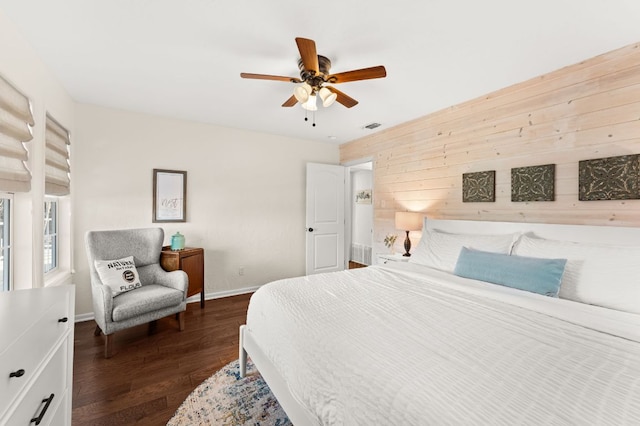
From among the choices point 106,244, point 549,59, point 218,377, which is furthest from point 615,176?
point 106,244

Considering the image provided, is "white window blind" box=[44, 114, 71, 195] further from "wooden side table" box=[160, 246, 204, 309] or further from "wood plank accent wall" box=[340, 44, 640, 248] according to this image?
"wood plank accent wall" box=[340, 44, 640, 248]

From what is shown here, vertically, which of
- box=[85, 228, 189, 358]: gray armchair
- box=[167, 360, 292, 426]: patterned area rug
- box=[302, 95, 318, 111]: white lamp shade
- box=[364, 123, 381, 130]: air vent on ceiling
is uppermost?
box=[364, 123, 381, 130]: air vent on ceiling

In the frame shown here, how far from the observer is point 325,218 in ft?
15.4

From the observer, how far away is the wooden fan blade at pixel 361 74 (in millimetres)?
1842

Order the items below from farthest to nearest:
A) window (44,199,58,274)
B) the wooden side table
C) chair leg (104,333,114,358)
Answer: the wooden side table < window (44,199,58,274) < chair leg (104,333,114,358)

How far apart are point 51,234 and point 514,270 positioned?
4130 mm

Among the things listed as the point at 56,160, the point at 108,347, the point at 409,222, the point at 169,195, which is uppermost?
the point at 56,160

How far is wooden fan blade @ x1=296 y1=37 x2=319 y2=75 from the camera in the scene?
5.28 ft

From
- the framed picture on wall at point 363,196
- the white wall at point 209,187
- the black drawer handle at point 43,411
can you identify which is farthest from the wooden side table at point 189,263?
the framed picture on wall at point 363,196

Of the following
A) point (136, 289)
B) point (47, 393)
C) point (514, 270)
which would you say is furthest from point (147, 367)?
point (514, 270)

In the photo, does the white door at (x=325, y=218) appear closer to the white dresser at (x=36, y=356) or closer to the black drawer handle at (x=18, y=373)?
the white dresser at (x=36, y=356)

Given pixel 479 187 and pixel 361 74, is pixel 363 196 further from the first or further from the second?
pixel 361 74

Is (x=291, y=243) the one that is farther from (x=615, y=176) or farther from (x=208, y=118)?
(x=615, y=176)

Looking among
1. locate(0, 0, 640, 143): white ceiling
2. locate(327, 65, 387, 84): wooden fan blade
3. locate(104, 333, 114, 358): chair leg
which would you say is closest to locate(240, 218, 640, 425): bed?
locate(104, 333, 114, 358): chair leg
